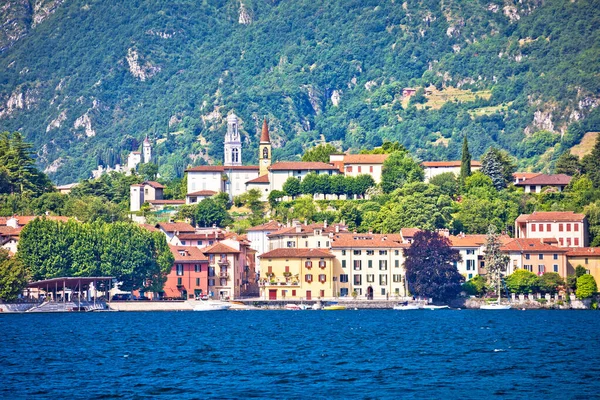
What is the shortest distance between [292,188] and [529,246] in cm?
4478

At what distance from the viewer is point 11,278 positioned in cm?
10631

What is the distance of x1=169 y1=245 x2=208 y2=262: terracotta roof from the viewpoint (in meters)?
125

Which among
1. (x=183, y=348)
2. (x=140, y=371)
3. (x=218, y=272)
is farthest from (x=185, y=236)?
(x=140, y=371)

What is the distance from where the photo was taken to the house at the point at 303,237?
128000 millimetres

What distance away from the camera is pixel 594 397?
5438 cm

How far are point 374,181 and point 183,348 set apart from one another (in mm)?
89065

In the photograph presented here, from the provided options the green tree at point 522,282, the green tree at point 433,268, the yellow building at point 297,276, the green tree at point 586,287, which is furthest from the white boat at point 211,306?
the green tree at point 586,287

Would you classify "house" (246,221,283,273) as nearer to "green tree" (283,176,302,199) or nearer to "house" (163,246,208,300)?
"house" (163,246,208,300)

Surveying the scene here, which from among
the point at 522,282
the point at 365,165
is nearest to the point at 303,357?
the point at 522,282

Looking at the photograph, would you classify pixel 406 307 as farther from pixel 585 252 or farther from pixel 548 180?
pixel 548 180

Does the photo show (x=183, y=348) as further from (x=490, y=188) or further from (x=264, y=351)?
(x=490, y=188)

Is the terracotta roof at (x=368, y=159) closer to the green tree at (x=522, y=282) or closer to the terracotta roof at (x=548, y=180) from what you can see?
the terracotta roof at (x=548, y=180)

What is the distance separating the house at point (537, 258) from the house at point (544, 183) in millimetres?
37252

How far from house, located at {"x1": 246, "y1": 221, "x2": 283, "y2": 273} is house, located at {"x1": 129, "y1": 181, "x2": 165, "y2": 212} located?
117 feet
